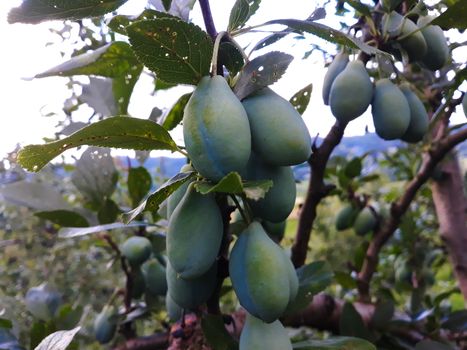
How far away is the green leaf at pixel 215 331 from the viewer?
1.95ft

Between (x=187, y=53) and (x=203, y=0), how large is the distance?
0.07 meters

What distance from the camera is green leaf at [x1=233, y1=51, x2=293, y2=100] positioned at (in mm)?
482

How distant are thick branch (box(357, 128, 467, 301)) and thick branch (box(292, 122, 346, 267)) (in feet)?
1.03

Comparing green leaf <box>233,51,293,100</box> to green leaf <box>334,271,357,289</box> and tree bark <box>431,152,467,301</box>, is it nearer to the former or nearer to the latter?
green leaf <box>334,271,357,289</box>

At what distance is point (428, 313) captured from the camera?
40.4 inches

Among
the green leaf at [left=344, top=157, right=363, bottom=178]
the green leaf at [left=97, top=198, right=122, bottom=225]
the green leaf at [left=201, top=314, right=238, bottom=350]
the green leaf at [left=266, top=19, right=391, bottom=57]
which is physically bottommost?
the green leaf at [left=344, top=157, right=363, bottom=178]

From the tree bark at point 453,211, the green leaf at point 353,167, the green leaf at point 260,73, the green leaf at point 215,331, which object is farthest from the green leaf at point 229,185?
the tree bark at point 453,211

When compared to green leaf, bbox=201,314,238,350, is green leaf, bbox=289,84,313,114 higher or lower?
higher

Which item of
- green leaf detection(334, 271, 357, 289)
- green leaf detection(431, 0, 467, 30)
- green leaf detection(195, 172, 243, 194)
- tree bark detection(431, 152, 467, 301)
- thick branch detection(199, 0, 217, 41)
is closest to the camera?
green leaf detection(195, 172, 243, 194)

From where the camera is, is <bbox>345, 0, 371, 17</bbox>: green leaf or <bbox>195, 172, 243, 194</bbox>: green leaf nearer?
<bbox>195, 172, 243, 194</bbox>: green leaf

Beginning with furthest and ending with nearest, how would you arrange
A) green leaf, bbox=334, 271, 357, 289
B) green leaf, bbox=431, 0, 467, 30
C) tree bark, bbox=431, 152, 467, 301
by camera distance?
1. tree bark, bbox=431, 152, 467, 301
2. green leaf, bbox=334, 271, 357, 289
3. green leaf, bbox=431, 0, 467, 30

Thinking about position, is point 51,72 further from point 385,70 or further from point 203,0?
point 385,70

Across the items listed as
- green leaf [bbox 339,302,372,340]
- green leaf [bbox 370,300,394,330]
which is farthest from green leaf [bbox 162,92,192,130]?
green leaf [bbox 370,300,394,330]

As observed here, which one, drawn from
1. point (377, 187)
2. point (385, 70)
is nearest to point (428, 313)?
point (385, 70)
